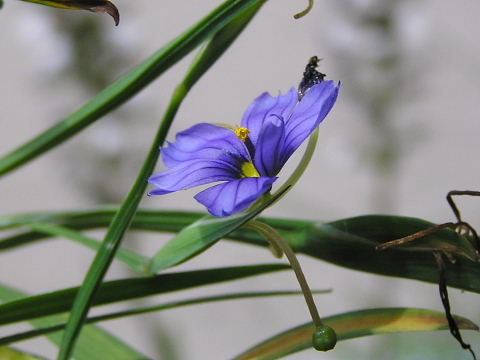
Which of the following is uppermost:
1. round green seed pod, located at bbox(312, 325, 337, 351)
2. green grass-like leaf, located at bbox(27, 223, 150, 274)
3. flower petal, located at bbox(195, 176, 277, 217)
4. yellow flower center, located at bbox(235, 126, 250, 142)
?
green grass-like leaf, located at bbox(27, 223, 150, 274)

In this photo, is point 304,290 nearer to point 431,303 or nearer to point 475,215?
point 431,303

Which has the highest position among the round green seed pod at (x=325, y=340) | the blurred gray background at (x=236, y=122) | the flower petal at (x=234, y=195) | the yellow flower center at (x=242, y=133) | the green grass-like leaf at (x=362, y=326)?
the blurred gray background at (x=236, y=122)

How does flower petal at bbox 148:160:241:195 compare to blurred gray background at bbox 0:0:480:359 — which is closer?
flower petal at bbox 148:160:241:195

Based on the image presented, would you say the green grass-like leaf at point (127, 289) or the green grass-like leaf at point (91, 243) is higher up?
the green grass-like leaf at point (91, 243)

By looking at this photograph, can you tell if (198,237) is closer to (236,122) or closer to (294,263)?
(294,263)

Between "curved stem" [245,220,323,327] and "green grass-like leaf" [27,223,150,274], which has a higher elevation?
"green grass-like leaf" [27,223,150,274]

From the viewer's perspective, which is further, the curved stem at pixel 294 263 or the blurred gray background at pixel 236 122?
the blurred gray background at pixel 236 122

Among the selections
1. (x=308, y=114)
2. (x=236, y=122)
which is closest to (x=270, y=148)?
(x=308, y=114)

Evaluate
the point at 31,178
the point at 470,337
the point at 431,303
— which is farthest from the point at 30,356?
the point at 31,178
